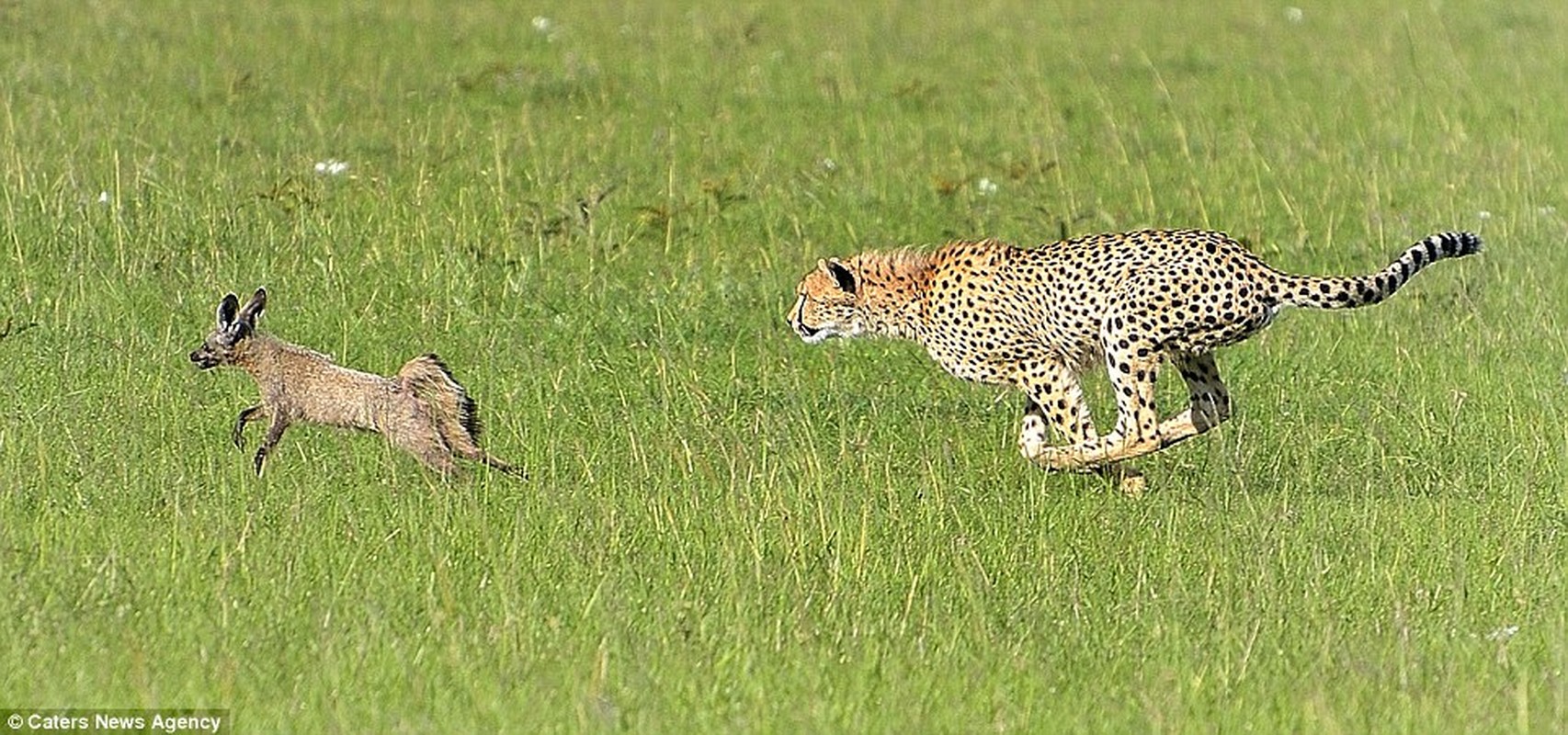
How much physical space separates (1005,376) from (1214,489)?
99 centimetres

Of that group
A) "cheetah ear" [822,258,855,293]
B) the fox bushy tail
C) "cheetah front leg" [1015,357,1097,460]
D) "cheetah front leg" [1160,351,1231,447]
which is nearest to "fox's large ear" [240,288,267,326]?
the fox bushy tail

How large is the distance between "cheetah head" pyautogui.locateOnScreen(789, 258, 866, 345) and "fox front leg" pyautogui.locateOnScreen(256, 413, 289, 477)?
6.46ft

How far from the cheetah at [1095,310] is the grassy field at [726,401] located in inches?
7.6

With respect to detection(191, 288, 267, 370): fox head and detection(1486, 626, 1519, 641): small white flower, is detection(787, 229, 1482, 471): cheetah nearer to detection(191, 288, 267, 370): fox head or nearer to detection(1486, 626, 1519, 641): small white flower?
detection(1486, 626, 1519, 641): small white flower

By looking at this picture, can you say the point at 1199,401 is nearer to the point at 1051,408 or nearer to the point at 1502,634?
the point at 1051,408

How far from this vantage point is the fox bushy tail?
6.87 m

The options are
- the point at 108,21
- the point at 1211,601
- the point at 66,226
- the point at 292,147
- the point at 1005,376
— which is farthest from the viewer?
the point at 108,21

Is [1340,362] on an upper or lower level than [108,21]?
lower

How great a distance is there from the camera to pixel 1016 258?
7820 mm

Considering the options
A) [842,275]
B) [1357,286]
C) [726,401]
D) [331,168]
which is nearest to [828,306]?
A: [842,275]

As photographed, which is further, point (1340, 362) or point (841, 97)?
point (841, 97)

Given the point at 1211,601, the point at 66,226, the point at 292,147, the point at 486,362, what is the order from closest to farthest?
the point at 1211,601, the point at 486,362, the point at 66,226, the point at 292,147

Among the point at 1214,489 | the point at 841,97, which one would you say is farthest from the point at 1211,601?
the point at 841,97

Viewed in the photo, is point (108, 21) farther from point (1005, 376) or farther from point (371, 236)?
point (1005, 376)
